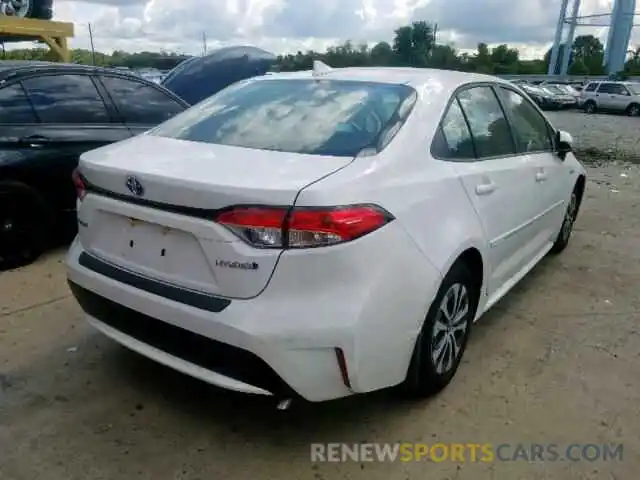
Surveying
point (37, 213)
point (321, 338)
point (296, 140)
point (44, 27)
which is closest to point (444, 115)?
point (296, 140)

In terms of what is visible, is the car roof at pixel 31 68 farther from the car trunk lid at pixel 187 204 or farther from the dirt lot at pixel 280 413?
the car trunk lid at pixel 187 204

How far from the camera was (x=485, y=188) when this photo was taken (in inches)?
119

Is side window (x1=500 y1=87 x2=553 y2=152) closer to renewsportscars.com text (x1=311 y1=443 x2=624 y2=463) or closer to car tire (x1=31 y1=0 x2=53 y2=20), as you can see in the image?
renewsportscars.com text (x1=311 y1=443 x2=624 y2=463)

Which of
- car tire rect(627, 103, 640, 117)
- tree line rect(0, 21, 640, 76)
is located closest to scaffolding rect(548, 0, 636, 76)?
tree line rect(0, 21, 640, 76)

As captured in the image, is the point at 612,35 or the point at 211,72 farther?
the point at 612,35

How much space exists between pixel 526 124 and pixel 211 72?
6.53m

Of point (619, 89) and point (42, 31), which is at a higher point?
point (42, 31)

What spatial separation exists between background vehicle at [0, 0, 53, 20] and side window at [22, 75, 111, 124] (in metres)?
6.04

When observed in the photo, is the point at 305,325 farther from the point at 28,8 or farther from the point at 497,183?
the point at 28,8

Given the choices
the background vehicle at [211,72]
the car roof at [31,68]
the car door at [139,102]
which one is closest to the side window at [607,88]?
the background vehicle at [211,72]

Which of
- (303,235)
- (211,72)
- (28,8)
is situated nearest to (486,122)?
(303,235)

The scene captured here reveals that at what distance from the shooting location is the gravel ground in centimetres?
1274

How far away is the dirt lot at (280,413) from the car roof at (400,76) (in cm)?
152

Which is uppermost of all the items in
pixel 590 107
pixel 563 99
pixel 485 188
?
pixel 485 188
